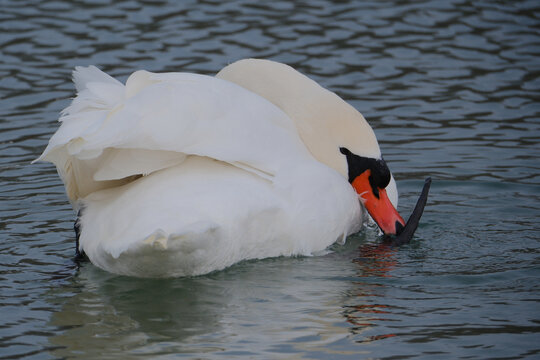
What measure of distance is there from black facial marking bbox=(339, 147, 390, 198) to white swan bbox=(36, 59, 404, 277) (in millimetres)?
384

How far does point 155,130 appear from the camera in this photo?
16.7 feet

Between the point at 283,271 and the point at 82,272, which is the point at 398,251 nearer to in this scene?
the point at 283,271

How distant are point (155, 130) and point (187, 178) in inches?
14.8

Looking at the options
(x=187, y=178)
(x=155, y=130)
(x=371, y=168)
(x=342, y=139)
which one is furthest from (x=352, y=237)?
(x=155, y=130)

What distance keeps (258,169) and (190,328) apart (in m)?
0.95

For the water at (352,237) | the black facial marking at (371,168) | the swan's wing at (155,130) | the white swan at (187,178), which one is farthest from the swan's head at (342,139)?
the swan's wing at (155,130)

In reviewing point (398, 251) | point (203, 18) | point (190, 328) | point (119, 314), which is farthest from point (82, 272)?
point (203, 18)

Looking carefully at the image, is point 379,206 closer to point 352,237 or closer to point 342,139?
point 352,237

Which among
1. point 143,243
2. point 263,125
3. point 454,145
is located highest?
point 263,125

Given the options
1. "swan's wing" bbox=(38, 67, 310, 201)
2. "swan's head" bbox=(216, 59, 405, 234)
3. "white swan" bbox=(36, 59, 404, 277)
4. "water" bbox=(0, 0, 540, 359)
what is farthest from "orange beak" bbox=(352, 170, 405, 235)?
"swan's wing" bbox=(38, 67, 310, 201)

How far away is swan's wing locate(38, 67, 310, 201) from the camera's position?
507 centimetres

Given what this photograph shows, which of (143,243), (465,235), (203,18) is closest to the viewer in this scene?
Answer: (143,243)

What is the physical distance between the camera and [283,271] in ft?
18.9

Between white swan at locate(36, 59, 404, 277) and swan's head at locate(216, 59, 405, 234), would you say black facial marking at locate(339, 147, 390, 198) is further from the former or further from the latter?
white swan at locate(36, 59, 404, 277)
